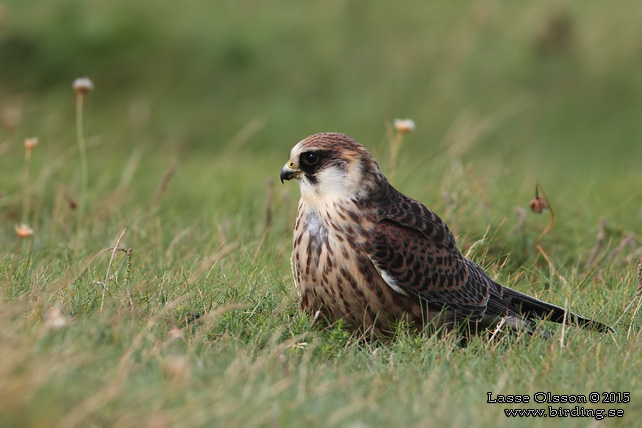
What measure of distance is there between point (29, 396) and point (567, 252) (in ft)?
13.7

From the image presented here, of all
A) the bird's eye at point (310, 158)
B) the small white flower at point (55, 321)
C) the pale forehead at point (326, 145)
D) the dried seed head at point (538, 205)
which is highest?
the pale forehead at point (326, 145)

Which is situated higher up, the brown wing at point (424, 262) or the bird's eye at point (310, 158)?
the bird's eye at point (310, 158)

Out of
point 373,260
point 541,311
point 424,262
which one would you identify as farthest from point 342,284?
point 541,311

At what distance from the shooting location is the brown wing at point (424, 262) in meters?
4.34

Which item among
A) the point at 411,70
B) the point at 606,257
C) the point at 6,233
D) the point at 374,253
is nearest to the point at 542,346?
the point at 374,253

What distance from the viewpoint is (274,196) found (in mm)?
6723

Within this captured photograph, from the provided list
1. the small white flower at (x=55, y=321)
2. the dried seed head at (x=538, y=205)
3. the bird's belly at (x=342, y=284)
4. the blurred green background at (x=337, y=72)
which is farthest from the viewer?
the blurred green background at (x=337, y=72)

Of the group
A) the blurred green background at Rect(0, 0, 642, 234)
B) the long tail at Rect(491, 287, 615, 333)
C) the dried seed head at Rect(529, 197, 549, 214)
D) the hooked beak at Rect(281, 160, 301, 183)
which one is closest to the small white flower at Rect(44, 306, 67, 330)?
the hooked beak at Rect(281, 160, 301, 183)

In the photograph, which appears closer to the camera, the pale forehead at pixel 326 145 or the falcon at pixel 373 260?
the falcon at pixel 373 260

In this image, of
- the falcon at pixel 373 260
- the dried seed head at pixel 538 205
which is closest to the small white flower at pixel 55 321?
the falcon at pixel 373 260

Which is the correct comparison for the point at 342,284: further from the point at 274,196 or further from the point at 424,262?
the point at 274,196

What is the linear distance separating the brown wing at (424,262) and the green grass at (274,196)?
30 centimetres

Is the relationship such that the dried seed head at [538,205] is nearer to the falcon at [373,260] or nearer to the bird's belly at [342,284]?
the falcon at [373,260]

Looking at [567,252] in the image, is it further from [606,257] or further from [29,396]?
[29,396]
